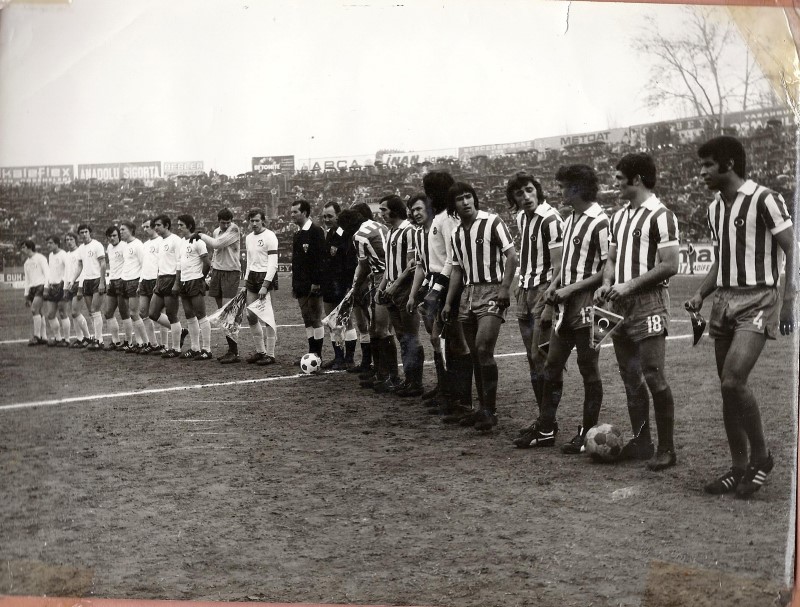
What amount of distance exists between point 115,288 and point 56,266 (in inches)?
10.1

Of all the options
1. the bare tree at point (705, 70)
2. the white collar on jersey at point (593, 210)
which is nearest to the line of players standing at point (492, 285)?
the white collar on jersey at point (593, 210)

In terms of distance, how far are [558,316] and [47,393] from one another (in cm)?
199

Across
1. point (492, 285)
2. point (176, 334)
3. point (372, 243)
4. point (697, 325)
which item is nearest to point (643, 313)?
point (697, 325)

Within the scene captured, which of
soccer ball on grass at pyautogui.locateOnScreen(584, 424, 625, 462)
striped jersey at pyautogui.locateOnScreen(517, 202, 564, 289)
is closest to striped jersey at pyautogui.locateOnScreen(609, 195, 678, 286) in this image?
striped jersey at pyautogui.locateOnScreen(517, 202, 564, 289)

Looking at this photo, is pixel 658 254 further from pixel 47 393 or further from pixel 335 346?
pixel 47 393

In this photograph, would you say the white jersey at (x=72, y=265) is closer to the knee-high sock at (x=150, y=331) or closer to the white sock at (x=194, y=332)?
the knee-high sock at (x=150, y=331)

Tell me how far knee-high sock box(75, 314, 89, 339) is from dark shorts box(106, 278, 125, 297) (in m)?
0.14

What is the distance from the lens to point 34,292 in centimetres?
313

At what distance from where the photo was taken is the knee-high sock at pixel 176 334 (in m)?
3.39

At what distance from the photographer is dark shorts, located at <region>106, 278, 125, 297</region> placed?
329cm

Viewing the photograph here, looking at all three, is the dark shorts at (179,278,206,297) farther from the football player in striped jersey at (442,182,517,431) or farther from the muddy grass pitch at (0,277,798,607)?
the football player in striped jersey at (442,182,517,431)

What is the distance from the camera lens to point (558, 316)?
3.07m

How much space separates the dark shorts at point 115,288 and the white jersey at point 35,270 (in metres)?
0.26

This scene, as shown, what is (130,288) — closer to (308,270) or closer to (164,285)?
(164,285)
